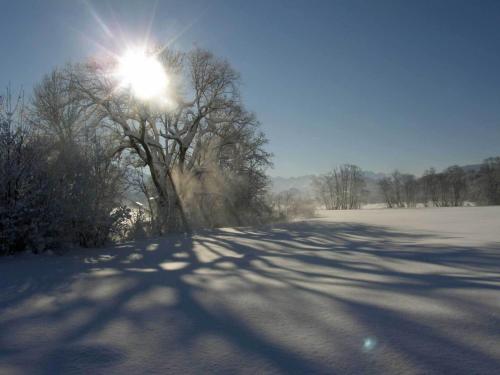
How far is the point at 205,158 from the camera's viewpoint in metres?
14.8

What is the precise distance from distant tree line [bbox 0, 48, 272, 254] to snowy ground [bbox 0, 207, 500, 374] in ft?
6.26

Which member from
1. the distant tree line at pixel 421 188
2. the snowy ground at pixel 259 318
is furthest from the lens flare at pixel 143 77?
the distant tree line at pixel 421 188

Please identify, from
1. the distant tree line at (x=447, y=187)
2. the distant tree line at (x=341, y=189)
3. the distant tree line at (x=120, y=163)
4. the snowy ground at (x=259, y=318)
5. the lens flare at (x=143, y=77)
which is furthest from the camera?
the distant tree line at (x=341, y=189)

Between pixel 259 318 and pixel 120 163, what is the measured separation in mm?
9286

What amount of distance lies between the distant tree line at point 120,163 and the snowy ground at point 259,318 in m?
1.91

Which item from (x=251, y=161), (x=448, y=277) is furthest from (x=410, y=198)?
(x=448, y=277)

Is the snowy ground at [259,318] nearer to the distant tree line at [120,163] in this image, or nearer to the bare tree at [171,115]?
the distant tree line at [120,163]

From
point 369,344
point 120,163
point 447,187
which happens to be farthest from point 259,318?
point 447,187

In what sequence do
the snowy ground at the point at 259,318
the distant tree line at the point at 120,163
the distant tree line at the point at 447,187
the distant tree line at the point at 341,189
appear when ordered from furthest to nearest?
1. the distant tree line at the point at 341,189
2. the distant tree line at the point at 447,187
3. the distant tree line at the point at 120,163
4. the snowy ground at the point at 259,318

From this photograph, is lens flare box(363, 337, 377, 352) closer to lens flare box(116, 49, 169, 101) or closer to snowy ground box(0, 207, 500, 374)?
snowy ground box(0, 207, 500, 374)

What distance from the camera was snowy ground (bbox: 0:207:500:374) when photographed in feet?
4.61

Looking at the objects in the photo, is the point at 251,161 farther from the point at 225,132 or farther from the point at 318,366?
the point at 318,366

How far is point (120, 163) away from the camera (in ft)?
32.7

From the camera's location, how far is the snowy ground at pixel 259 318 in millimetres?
1404
